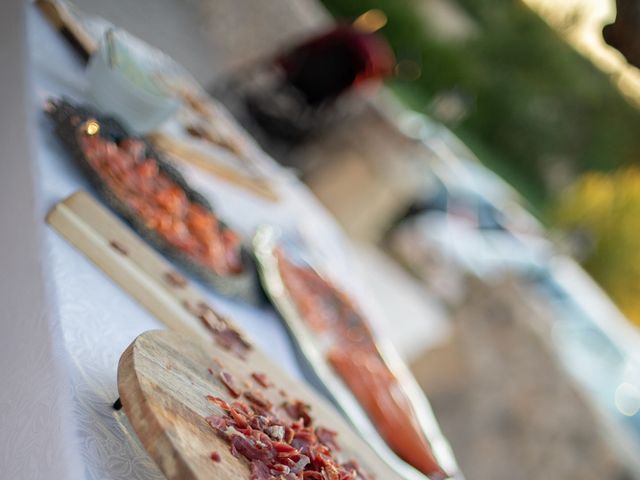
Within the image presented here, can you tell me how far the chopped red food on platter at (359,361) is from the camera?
1.70 metres

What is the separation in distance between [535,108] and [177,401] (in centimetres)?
1412

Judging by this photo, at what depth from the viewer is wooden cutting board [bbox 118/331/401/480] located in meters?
0.86

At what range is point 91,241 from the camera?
133 cm

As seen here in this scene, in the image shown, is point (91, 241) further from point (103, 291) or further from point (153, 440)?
point (153, 440)

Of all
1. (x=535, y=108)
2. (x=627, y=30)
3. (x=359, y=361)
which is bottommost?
(x=535, y=108)

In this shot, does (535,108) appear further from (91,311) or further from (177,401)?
(177,401)

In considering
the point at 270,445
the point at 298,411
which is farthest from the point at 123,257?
the point at 270,445

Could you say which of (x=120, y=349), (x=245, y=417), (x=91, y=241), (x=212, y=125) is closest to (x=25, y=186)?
(x=91, y=241)

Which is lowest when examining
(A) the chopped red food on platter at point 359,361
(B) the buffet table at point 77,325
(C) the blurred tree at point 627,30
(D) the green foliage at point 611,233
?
(D) the green foliage at point 611,233

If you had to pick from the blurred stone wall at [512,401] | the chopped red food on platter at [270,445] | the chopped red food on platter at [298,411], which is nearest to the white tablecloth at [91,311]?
the chopped red food on platter at [270,445]

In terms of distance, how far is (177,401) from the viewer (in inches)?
37.3

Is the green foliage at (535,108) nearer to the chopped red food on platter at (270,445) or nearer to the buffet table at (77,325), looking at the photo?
the buffet table at (77,325)

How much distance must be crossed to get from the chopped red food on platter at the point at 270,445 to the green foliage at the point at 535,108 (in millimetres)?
12906

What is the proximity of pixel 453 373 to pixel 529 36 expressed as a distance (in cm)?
1115
